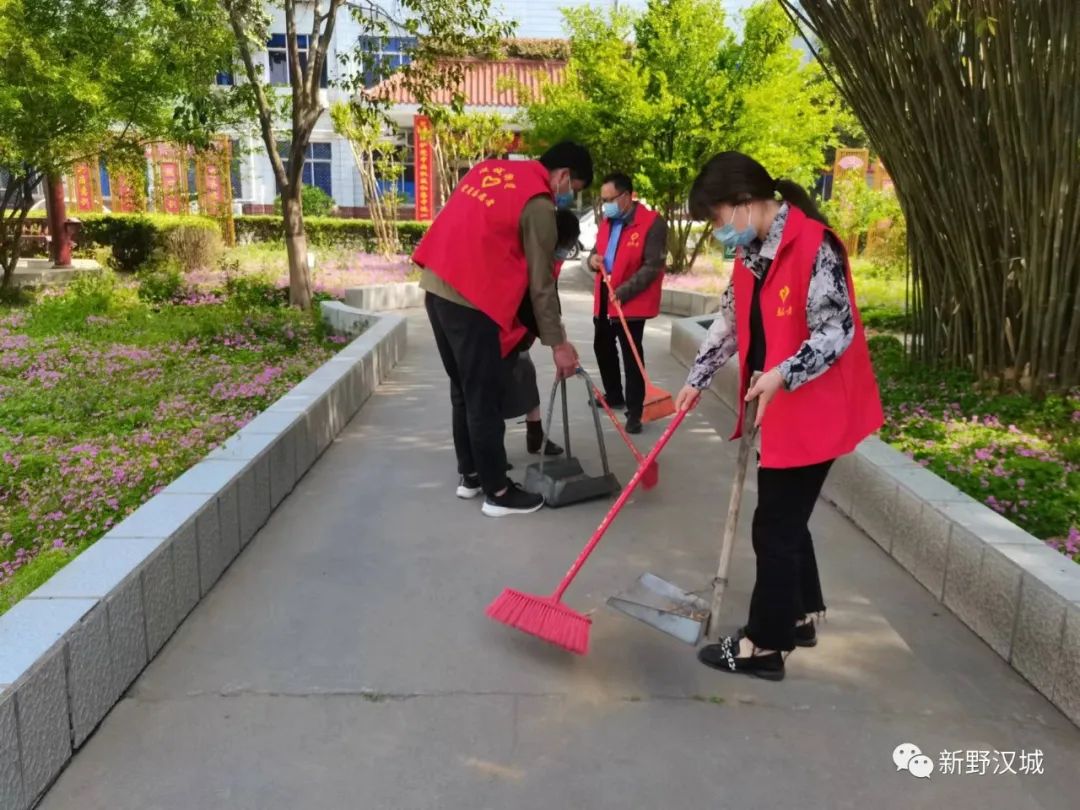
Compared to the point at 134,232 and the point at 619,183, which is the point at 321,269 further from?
the point at 619,183

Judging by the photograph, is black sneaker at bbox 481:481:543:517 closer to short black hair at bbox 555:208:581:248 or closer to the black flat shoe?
short black hair at bbox 555:208:581:248

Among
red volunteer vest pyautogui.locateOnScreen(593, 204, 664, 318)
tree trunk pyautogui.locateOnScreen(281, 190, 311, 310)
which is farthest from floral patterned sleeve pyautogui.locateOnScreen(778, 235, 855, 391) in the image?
tree trunk pyautogui.locateOnScreen(281, 190, 311, 310)

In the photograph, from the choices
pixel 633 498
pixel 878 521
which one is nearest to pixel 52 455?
pixel 633 498

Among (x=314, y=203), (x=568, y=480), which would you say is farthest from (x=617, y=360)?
(x=314, y=203)

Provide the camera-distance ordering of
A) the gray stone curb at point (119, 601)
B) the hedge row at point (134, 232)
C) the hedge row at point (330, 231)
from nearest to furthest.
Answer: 1. the gray stone curb at point (119, 601)
2. the hedge row at point (134, 232)
3. the hedge row at point (330, 231)

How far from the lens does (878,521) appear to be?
395cm

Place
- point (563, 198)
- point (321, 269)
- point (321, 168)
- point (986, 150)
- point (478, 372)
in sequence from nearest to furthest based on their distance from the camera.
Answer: point (478, 372) → point (563, 198) → point (986, 150) → point (321, 269) → point (321, 168)

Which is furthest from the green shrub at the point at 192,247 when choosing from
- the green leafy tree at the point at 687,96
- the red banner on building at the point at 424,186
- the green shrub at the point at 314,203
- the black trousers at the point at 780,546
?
the black trousers at the point at 780,546

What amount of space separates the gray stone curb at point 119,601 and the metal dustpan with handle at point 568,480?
1.20m

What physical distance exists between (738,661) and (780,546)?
0.40 meters

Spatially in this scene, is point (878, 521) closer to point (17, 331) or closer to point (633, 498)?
point (633, 498)

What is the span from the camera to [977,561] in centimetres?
311

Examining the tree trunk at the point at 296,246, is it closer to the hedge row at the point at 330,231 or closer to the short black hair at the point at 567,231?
the short black hair at the point at 567,231

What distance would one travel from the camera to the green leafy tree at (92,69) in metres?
8.16
